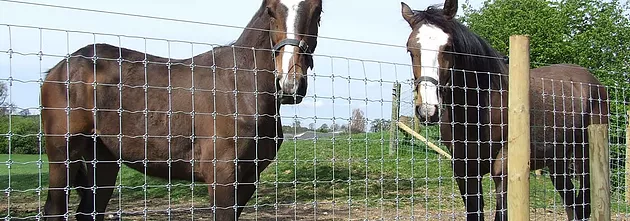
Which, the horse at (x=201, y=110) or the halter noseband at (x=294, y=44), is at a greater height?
the halter noseband at (x=294, y=44)

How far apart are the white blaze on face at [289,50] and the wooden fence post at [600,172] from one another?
2.41 meters

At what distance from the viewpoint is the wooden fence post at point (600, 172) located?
412 cm

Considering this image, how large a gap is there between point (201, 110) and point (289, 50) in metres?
0.82

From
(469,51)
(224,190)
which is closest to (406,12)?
(469,51)

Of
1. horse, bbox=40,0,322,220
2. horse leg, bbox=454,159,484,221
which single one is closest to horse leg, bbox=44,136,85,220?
horse, bbox=40,0,322,220

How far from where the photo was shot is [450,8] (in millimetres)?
4547

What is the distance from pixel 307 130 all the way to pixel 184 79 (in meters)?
A: 1.00

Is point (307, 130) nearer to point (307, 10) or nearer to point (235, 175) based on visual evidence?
point (235, 175)

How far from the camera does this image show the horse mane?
4.38m

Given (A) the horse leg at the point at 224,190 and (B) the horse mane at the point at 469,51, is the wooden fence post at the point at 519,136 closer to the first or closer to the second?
(B) the horse mane at the point at 469,51

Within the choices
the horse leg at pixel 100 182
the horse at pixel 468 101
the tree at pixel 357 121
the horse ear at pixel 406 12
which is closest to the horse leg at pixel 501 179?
the horse at pixel 468 101

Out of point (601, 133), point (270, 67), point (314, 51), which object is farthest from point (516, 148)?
point (270, 67)

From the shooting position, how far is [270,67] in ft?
11.8

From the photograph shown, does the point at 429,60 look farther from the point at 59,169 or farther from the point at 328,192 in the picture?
the point at 328,192
